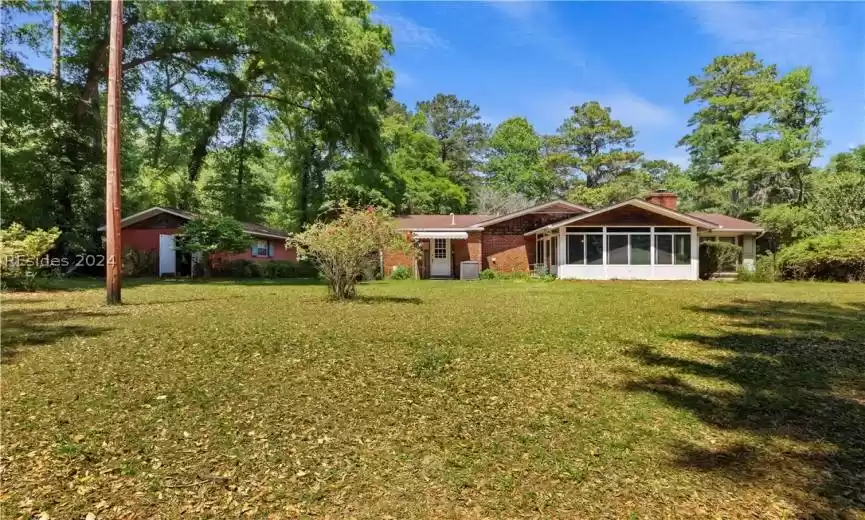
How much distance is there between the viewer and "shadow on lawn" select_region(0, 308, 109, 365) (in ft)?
21.6

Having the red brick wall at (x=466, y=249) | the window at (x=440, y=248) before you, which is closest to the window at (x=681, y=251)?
the red brick wall at (x=466, y=249)

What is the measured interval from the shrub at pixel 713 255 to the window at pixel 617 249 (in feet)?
15.6

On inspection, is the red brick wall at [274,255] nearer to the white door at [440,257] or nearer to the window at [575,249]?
the white door at [440,257]

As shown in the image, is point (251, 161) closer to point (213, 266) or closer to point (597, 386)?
point (213, 266)

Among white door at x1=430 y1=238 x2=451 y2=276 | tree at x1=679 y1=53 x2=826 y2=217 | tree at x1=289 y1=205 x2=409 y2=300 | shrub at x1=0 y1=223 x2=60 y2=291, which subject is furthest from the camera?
tree at x1=679 y1=53 x2=826 y2=217

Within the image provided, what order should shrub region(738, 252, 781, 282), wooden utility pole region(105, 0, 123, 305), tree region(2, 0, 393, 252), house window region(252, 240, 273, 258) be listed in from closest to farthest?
wooden utility pole region(105, 0, 123, 305) < tree region(2, 0, 393, 252) < shrub region(738, 252, 781, 282) < house window region(252, 240, 273, 258)

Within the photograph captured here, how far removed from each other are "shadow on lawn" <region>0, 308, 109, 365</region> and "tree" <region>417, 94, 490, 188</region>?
135 feet

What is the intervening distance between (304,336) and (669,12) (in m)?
10.8

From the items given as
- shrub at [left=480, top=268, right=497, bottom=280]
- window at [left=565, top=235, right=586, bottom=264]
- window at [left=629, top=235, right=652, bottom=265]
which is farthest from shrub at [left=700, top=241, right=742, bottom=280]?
shrub at [left=480, top=268, right=497, bottom=280]

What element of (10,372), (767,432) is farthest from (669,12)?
(10,372)

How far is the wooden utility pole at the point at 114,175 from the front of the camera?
11.0 metres

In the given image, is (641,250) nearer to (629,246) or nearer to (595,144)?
(629,246)

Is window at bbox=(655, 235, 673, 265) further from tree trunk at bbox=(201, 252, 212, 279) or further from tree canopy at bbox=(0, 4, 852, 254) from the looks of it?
tree trunk at bbox=(201, 252, 212, 279)

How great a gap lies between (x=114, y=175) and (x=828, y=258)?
24355mm
